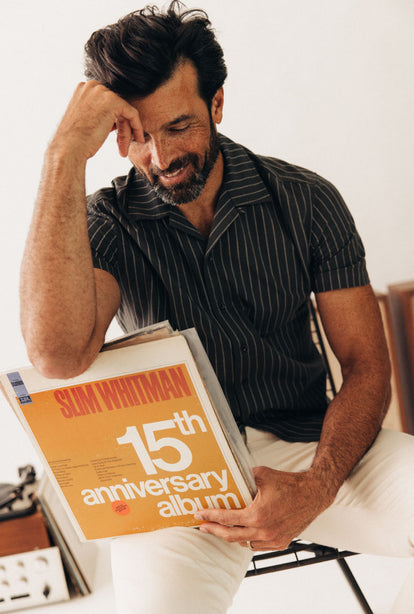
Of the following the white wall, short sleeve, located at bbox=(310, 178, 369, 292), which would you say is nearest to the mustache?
short sleeve, located at bbox=(310, 178, 369, 292)

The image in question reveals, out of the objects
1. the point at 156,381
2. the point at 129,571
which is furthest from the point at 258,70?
the point at 129,571

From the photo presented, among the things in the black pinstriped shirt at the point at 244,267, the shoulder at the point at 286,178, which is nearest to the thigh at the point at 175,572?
the black pinstriped shirt at the point at 244,267

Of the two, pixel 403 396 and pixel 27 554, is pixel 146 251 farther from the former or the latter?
pixel 403 396

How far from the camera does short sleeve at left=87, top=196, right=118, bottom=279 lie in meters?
1.26

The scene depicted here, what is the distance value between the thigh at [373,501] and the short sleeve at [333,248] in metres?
0.35

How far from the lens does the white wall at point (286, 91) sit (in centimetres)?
204

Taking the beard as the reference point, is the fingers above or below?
above

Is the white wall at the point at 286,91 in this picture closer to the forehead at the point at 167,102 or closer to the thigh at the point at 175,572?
the forehead at the point at 167,102

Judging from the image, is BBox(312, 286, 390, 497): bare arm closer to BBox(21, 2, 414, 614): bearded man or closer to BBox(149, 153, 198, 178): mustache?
BBox(21, 2, 414, 614): bearded man

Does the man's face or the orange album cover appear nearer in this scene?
the orange album cover

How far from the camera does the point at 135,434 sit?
985 millimetres

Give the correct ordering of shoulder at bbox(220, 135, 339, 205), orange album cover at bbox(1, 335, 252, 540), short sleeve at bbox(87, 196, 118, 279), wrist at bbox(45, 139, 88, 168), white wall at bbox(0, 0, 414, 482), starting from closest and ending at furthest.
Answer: orange album cover at bbox(1, 335, 252, 540), wrist at bbox(45, 139, 88, 168), short sleeve at bbox(87, 196, 118, 279), shoulder at bbox(220, 135, 339, 205), white wall at bbox(0, 0, 414, 482)

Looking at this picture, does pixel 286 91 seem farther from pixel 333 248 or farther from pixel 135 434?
pixel 135 434

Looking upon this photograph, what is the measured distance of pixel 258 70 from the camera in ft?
6.79
